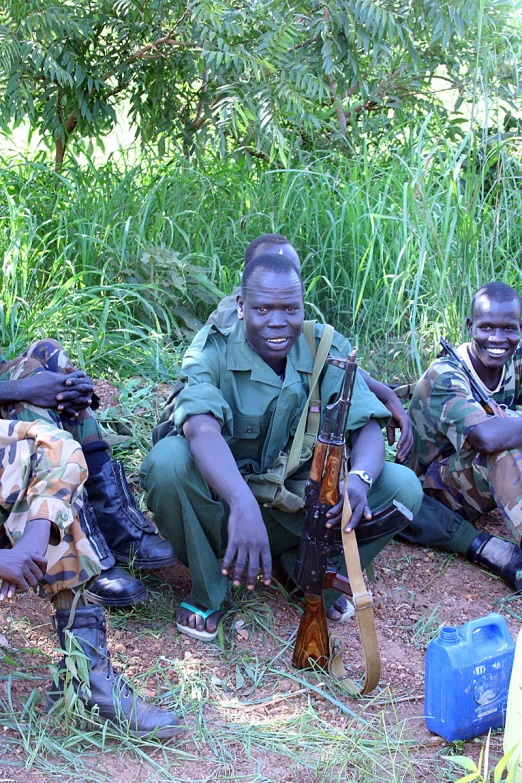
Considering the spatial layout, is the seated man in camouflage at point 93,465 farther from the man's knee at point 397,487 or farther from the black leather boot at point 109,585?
the man's knee at point 397,487

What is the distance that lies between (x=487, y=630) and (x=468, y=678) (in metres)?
0.19

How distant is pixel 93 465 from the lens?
3379 millimetres

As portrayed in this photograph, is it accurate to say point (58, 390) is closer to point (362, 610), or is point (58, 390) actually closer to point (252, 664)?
point (252, 664)

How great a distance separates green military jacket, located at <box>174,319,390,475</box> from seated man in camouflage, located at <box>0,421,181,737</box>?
640 mm

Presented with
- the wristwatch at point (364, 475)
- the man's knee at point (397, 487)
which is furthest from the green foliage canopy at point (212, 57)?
the wristwatch at point (364, 475)

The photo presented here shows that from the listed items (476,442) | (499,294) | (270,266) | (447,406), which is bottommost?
(476,442)

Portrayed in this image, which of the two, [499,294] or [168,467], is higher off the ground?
[499,294]

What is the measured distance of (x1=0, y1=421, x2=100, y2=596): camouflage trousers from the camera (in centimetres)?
255

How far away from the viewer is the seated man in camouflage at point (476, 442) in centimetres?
357

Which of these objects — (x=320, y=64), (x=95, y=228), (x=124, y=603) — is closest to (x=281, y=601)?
(x=124, y=603)

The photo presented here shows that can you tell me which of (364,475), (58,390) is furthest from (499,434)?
(58,390)

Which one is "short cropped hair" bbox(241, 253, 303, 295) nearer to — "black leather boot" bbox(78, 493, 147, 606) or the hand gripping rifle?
the hand gripping rifle

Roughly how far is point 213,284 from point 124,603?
2.19 m

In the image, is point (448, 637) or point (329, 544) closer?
point (448, 637)
